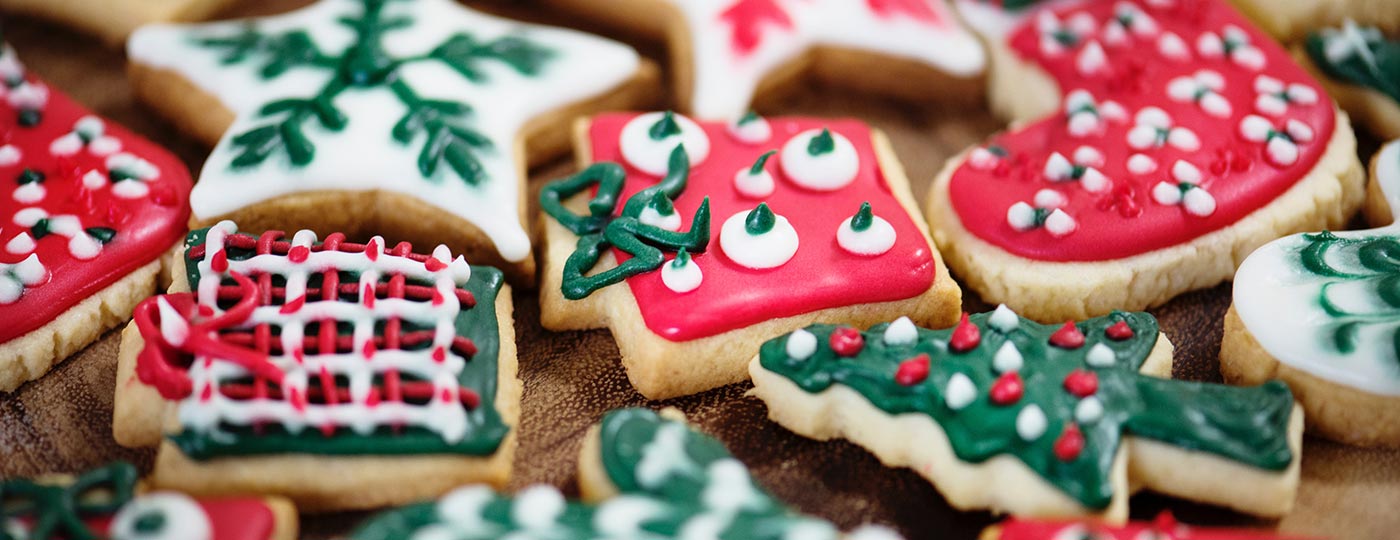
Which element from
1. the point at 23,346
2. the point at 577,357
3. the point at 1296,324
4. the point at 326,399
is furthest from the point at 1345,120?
the point at 23,346

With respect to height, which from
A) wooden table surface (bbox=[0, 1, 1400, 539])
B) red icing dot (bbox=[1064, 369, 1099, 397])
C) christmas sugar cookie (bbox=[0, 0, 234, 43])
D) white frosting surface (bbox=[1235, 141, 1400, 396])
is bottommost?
wooden table surface (bbox=[0, 1, 1400, 539])

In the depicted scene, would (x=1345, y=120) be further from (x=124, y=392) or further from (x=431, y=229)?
(x=124, y=392)

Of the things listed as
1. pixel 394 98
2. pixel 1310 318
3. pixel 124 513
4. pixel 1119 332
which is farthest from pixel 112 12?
pixel 1310 318

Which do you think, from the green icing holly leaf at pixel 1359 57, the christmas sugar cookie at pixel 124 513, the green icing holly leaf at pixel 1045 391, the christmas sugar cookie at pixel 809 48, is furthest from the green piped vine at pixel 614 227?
the green icing holly leaf at pixel 1359 57

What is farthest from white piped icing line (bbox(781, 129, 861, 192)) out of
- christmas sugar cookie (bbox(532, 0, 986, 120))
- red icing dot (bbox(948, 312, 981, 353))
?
red icing dot (bbox(948, 312, 981, 353))

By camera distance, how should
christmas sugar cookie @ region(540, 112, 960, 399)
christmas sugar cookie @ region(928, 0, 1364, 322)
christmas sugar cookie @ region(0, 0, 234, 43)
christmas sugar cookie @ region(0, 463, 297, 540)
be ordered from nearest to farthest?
1. christmas sugar cookie @ region(0, 463, 297, 540)
2. christmas sugar cookie @ region(540, 112, 960, 399)
3. christmas sugar cookie @ region(928, 0, 1364, 322)
4. christmas sugar cookie @ region(0, 0, 234, 43)

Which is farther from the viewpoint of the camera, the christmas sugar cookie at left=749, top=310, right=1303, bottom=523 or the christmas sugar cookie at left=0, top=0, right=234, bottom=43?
the christmas sugar cookie at left=0, top=0, right=234, bottom=43

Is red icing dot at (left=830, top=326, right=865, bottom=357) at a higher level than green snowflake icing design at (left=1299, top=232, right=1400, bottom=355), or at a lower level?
lower

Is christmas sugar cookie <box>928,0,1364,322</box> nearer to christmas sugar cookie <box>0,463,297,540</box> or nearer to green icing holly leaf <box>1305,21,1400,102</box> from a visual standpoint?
green icing holly leaf <box>1305,21,1400,102</box>
